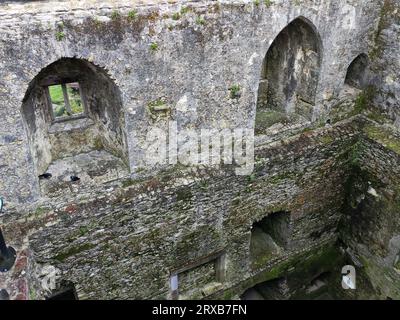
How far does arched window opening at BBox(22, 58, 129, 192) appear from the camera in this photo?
6.90m

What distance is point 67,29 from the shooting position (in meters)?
5.94

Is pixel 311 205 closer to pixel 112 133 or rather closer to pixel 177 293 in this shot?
pixel 177 293

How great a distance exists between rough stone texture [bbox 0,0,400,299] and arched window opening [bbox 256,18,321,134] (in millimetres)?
224

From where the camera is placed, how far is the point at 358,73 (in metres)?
10.2

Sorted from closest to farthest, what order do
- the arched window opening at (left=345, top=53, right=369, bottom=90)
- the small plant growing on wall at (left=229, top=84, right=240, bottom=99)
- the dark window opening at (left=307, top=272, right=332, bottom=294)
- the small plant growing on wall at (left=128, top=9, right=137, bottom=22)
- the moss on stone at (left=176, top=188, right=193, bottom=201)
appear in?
1. the small plant growing on wall at (left=128, top=9, right=137, bottom=22)
2. the small plant growing on wall at (left=229, top=84, right=240, bottom=99)
3. the moss on stone at (left=176, top=188, right=193, bottom=201)
4. the arched window opening at (left=345, top=53, right=369, bottom=90)
5. the dark window opening at (left=307, top=272, right=332, bottom=294)

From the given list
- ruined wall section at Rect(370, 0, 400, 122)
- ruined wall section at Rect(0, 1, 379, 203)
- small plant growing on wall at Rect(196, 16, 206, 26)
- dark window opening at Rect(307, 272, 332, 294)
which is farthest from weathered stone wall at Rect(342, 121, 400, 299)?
small plant growing on wall at Rect(196, 16, 206, 26)

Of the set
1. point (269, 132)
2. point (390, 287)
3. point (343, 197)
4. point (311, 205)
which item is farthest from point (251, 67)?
Result: point (390, 287)

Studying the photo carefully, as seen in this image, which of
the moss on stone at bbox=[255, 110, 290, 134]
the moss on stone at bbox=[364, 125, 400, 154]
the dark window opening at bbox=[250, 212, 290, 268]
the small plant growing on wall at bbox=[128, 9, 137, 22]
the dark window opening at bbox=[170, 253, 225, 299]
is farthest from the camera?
the dark window opening at bbox=[250, 212, 290, 268]

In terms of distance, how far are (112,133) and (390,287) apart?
8.16 m

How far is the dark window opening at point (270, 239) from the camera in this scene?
1038 cm

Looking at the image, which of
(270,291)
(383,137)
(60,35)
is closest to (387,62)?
(383,137)

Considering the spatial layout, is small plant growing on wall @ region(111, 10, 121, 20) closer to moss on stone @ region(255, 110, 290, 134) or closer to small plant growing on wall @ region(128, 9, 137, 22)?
small plant growing on wall @ region(128, 9, 137, 22)

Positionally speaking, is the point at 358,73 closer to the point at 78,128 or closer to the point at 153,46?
the point at 153,46

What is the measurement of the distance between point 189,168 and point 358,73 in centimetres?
518
